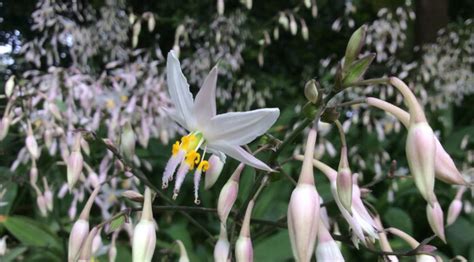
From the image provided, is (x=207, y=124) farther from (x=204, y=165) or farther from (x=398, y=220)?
(x=398, y=220)

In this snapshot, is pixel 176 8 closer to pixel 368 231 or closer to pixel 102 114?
pixel 102 114

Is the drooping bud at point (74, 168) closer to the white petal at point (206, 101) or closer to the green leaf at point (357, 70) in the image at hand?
the white petal at point (206, 101)

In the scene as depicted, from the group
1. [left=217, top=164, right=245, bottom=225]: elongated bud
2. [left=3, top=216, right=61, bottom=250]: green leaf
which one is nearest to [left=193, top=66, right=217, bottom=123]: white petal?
[left=217, top=164, right=245, bottom=225]: elongated bud

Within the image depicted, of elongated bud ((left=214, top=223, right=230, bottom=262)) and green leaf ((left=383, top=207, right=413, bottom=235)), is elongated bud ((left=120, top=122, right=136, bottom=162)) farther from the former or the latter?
green leaf ((left=383, top=207, right=413, bottom=235))

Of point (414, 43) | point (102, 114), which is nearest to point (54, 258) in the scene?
point (102, 114)

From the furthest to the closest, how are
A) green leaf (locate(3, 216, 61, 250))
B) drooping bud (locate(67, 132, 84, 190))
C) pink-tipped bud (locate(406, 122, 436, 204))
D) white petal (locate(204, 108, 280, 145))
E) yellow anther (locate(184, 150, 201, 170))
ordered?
1. green leaf (locate(3, 216, 61, 250))
2. drooping bud (locate(67, 132, 84, 190))
3. yellow anther (locate(184, 150, 201, 170))
4. white petal (locate(204, 108, 280, 145))
5. pink-tipped bud (locate(406, 122, 436, 204))
